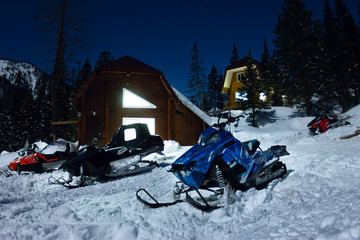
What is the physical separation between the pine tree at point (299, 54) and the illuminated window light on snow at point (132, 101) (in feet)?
48.7

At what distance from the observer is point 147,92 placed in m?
15.6

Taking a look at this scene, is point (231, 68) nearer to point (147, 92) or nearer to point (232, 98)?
point (232, 98)

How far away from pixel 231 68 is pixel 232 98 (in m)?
4.57

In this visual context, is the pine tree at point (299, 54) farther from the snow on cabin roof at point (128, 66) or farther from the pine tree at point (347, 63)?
the snow on cabin roof at point (128, 66)

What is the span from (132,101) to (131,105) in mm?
294

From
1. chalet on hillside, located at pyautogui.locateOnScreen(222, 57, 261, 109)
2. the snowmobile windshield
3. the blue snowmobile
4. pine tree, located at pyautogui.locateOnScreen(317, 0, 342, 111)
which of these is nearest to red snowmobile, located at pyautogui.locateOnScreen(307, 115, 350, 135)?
the blue snowmobile

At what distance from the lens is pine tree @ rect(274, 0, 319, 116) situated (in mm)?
20734

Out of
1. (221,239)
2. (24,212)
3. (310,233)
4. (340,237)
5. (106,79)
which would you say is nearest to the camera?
(340,237)

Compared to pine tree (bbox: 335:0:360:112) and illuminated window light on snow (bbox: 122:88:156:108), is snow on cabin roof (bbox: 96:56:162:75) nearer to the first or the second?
illuminated window light on snow (bbox: 122:88:156:108)

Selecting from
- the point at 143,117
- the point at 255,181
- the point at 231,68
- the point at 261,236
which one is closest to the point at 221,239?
the point at 261,236

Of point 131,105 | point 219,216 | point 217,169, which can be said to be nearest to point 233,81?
point 131,105

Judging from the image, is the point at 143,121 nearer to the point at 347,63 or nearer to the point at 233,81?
the point at 233,81

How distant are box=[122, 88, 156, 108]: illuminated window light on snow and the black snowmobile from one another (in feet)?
26.7

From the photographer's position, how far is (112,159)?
19.7 feet
